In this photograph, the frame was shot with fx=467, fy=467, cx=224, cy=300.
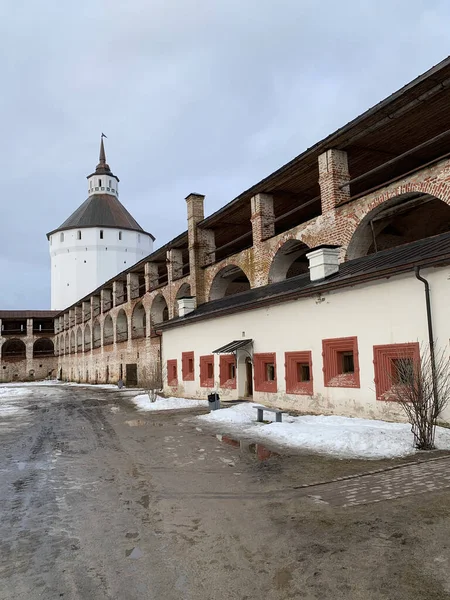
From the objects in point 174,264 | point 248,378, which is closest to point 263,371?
point 248,378

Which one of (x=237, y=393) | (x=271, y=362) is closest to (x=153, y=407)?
(x=237, y=393)

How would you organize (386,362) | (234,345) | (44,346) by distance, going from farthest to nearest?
(44,346), (234,345), (386,362)

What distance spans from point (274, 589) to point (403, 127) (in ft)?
52.9

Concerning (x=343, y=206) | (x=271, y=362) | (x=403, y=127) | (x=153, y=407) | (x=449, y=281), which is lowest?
(x=153, y=407)

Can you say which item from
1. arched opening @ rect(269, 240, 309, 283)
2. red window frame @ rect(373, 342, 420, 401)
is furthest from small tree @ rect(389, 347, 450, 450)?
arched opening @ rect(269, 240, 309, 283)

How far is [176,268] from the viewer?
94.9 feet

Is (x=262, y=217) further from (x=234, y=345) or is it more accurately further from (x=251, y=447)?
(x=251, y=447)

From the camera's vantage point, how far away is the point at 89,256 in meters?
63.5

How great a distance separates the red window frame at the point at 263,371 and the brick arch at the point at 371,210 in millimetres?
4479

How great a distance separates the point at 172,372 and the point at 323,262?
11643 millimetres

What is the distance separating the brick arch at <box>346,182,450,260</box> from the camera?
1343 centimetres

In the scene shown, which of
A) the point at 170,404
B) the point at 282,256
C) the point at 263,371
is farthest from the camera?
the point at 282,256

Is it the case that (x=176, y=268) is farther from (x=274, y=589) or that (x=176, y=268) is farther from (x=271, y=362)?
(x=274, y=589)

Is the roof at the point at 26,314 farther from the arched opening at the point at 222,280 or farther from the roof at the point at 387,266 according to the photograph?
the roof at the point at 387,266
